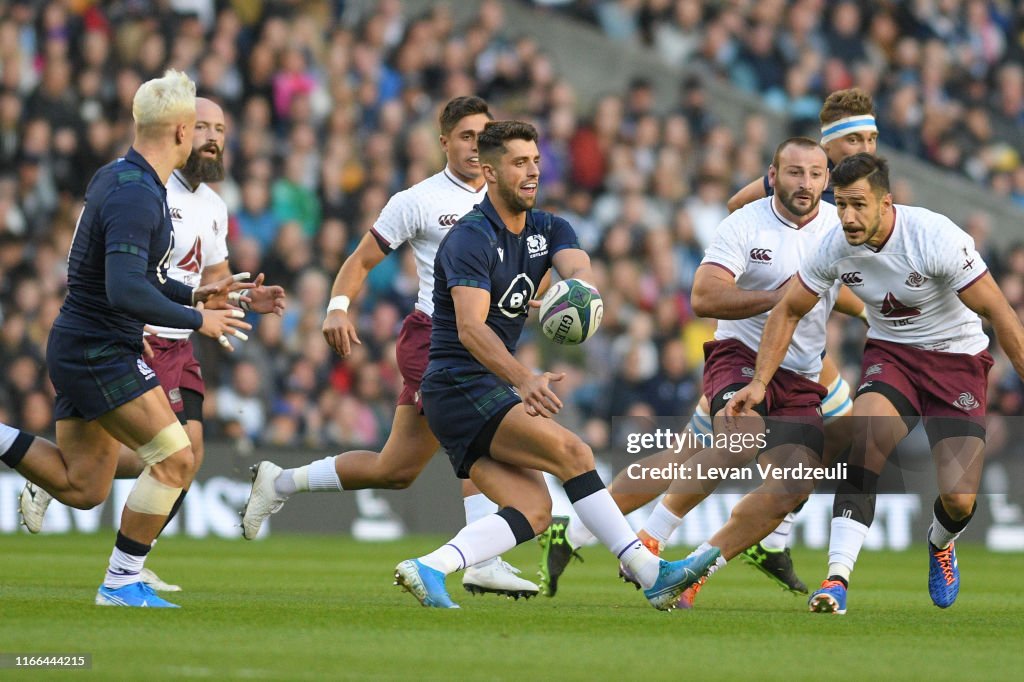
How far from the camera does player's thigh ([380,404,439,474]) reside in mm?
10125

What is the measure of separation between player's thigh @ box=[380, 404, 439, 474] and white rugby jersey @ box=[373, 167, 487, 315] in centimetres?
67

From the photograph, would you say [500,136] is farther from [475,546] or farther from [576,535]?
[576,535]

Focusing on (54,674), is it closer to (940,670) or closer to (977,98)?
(940,670)

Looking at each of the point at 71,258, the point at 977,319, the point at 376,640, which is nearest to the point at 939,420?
the point at 977,319

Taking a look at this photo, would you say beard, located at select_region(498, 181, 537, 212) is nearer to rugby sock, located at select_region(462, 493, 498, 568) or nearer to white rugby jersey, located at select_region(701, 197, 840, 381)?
white rugby jersey, located at select_region(701, 197, 840, 381)

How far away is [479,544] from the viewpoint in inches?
320

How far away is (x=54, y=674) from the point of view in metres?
5.90

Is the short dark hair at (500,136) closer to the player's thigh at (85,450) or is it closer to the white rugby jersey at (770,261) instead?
the white rugby jersey at (770,261)

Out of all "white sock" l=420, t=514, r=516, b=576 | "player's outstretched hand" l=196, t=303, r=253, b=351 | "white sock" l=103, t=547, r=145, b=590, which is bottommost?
"white sock" l=103, t=547, r=145, b=590

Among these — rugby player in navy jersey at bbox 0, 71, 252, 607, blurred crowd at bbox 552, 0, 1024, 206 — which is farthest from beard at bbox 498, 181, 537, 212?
Answer: blurred crowd at bbox 552, 0, 1024, 206

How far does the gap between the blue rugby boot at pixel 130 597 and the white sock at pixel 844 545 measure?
11.2 ft

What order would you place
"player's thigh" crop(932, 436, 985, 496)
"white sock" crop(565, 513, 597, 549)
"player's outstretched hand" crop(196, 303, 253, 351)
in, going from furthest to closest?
"white sock" crop(565, 513, 597, 549) < "player's thigh" crop(932, 436, 985, 496) < "player's outstretched hand" crop(196, 303, 253, 351)

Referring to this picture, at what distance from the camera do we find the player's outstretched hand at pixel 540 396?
768cm

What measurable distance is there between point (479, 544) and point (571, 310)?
1192 millimetres
